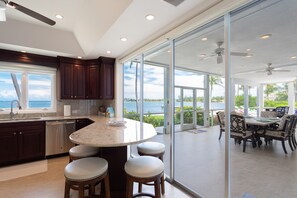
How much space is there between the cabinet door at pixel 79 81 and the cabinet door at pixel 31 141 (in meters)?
1.17

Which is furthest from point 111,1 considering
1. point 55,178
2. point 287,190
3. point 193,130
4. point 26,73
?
point 193,130

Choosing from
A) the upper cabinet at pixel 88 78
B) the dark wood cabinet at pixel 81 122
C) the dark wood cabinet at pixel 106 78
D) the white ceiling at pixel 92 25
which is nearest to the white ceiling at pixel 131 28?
the white ceiling at pixel 92 25

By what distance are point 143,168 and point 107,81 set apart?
329cm

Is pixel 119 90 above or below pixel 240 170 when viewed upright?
above

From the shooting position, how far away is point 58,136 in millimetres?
3729


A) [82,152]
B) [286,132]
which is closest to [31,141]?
[82,152]

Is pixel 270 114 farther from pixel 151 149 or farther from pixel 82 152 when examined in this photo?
pixel 82 152

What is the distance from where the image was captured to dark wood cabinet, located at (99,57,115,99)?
4324 millimetres

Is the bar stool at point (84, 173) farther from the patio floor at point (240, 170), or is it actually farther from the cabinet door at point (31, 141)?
the cabinet door at point (31, 141)

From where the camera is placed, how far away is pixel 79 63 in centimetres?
435

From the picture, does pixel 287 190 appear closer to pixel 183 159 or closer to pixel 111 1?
pixel 183 159

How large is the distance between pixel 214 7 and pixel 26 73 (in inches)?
184

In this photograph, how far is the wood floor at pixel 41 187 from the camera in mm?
2191

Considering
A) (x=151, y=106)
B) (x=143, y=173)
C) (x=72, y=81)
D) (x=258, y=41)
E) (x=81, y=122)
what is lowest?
(x=143, y=173)
